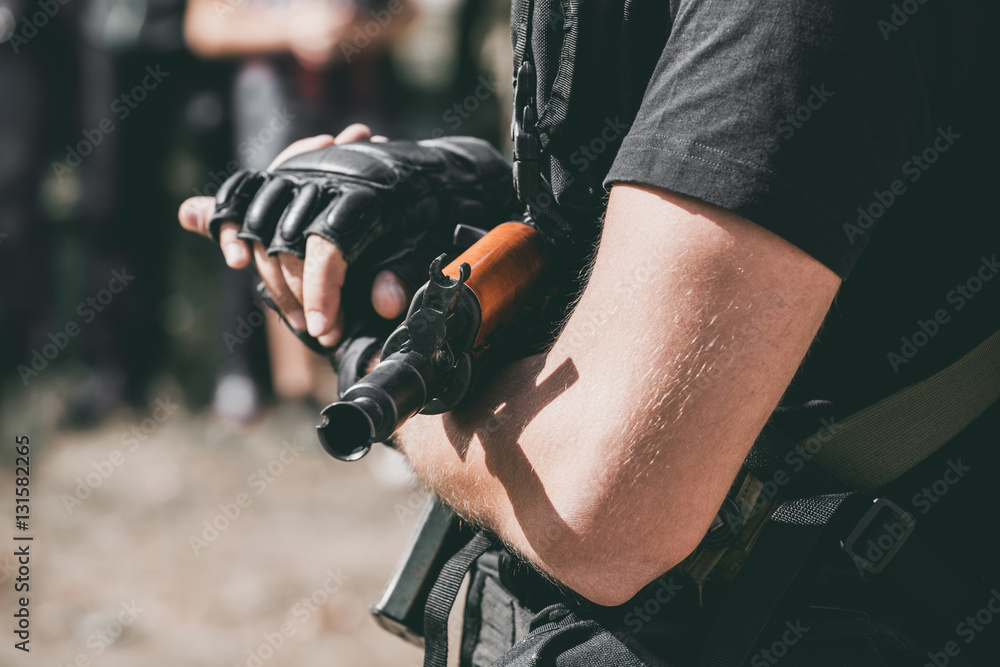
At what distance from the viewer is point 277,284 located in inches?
Answer: 51.5

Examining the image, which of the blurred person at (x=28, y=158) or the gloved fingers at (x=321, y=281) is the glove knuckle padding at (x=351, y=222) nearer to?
the gloved fingers at (x=321, y=281)

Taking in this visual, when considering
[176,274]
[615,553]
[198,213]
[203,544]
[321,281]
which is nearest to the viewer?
[615,553]

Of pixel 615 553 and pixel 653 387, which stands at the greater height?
pixel 653 387

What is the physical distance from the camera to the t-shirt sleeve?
0.77 metres

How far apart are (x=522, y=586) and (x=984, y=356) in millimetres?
682

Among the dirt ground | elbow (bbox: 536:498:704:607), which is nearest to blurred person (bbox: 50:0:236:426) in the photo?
the dirt ground

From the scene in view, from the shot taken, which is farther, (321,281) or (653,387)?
(321,281)

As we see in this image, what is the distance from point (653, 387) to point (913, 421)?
39 cm

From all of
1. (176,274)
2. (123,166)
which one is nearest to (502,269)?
(123,166)

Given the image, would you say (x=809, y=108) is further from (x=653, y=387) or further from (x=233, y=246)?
(x=233, y=246)

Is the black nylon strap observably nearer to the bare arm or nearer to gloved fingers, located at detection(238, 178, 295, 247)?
the bare arm

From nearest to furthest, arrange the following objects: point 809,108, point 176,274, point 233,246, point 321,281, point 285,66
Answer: point 809,108, point 321,281, point 233,246, point 285,66, point 176,274

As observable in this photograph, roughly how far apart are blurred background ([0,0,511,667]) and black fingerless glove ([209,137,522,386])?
221cm

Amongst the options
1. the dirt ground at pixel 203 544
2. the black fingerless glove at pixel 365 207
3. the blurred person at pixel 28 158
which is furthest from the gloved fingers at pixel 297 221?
the blurred person at pixel 28 158
